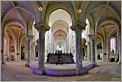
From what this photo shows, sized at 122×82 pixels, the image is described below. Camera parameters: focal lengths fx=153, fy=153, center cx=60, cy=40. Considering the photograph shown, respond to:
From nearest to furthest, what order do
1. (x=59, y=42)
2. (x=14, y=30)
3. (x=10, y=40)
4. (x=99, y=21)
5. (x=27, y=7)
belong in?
(x=27, y=7), (x=99, y=21), (x=14, y=30), (x=10, y=40), (x=59, y=42)

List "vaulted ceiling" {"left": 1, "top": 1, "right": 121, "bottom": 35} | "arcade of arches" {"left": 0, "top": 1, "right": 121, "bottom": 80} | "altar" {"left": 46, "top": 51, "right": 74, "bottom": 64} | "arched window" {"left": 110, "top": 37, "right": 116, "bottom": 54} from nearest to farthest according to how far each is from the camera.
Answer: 1. "arcade of arches" {"left": 0, "top": 1, "right": 121, "bottom": 80}
2. "vaulted ceiling" {"left": 1, "top": 1, "right": 121, "bottom": 35}
3. "altar" {"left": 46, "top": 51, "right": 74, "bottom": 64}
4. "arched window" {"left": 110, "top": 37, "right": 116, "bottom": 54}

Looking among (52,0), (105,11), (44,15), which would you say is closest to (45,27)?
(44,15)

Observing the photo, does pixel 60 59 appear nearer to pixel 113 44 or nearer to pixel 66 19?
pixel 66 19

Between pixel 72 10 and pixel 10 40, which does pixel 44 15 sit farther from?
pixel 10 40

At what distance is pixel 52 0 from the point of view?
11.4m

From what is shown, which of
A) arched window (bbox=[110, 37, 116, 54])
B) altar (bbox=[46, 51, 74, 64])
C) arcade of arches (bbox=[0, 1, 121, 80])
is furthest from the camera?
arched window (bbox=[110, 37, 116, 54])

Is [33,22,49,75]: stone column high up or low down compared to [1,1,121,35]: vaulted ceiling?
down

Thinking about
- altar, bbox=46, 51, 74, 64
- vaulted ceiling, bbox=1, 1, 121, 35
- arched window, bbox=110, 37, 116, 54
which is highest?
vaulted ceiling, bbox=1, 1, 121, 35

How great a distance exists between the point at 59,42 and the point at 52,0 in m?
38.2

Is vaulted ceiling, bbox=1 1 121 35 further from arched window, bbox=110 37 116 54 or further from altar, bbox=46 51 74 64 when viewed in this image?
arched window, bbox=110 37 116 54

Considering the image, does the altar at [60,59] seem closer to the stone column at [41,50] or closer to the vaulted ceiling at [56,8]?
the vaulted ceiling at [56,8]

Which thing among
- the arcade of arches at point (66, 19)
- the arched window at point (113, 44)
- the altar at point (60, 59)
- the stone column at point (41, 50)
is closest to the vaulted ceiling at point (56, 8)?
the arcade of arches at point (66, 19)

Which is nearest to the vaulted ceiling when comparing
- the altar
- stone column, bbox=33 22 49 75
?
stone column, bbox=33 22 49 75

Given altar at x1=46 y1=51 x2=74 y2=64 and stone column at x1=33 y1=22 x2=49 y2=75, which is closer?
stone column at x1=33 y1=22 x2=49 y2=75
